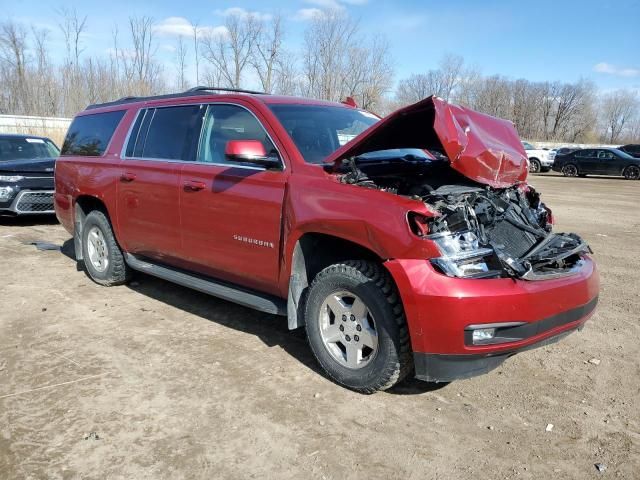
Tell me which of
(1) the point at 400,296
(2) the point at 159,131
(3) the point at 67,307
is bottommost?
(3) the point at 67,307

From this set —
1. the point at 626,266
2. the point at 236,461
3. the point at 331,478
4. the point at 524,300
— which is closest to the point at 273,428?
the point at 236,461

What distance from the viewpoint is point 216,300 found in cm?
547

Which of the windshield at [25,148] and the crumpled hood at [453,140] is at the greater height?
the crumpled hood at [453,140]

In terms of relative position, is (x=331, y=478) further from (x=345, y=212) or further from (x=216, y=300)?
(x=216, y=300)

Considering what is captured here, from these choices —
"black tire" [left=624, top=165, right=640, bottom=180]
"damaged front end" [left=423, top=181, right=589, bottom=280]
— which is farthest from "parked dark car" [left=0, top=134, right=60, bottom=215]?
"black tire" [left=624, top=165, right=640, bottom=180]

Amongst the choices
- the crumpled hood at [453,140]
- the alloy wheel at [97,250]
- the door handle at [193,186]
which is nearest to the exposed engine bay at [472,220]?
the crumpled hood at [453,140]

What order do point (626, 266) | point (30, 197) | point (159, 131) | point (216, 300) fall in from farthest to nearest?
point (30, 197), point (626, 266), point (216, 300), point (159, 131)

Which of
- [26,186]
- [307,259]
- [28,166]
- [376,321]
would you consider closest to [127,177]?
[307,259]

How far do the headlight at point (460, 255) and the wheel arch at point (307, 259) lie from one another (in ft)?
2.32

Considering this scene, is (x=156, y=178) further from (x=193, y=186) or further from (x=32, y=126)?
(x=32, y=126)

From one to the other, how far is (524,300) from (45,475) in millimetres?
2675

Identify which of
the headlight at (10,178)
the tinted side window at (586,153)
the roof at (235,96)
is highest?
the roof at (235,96)

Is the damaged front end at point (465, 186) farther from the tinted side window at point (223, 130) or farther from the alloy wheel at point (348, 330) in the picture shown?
the tinted side window at point (223, 130)

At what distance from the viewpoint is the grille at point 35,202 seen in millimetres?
9234
